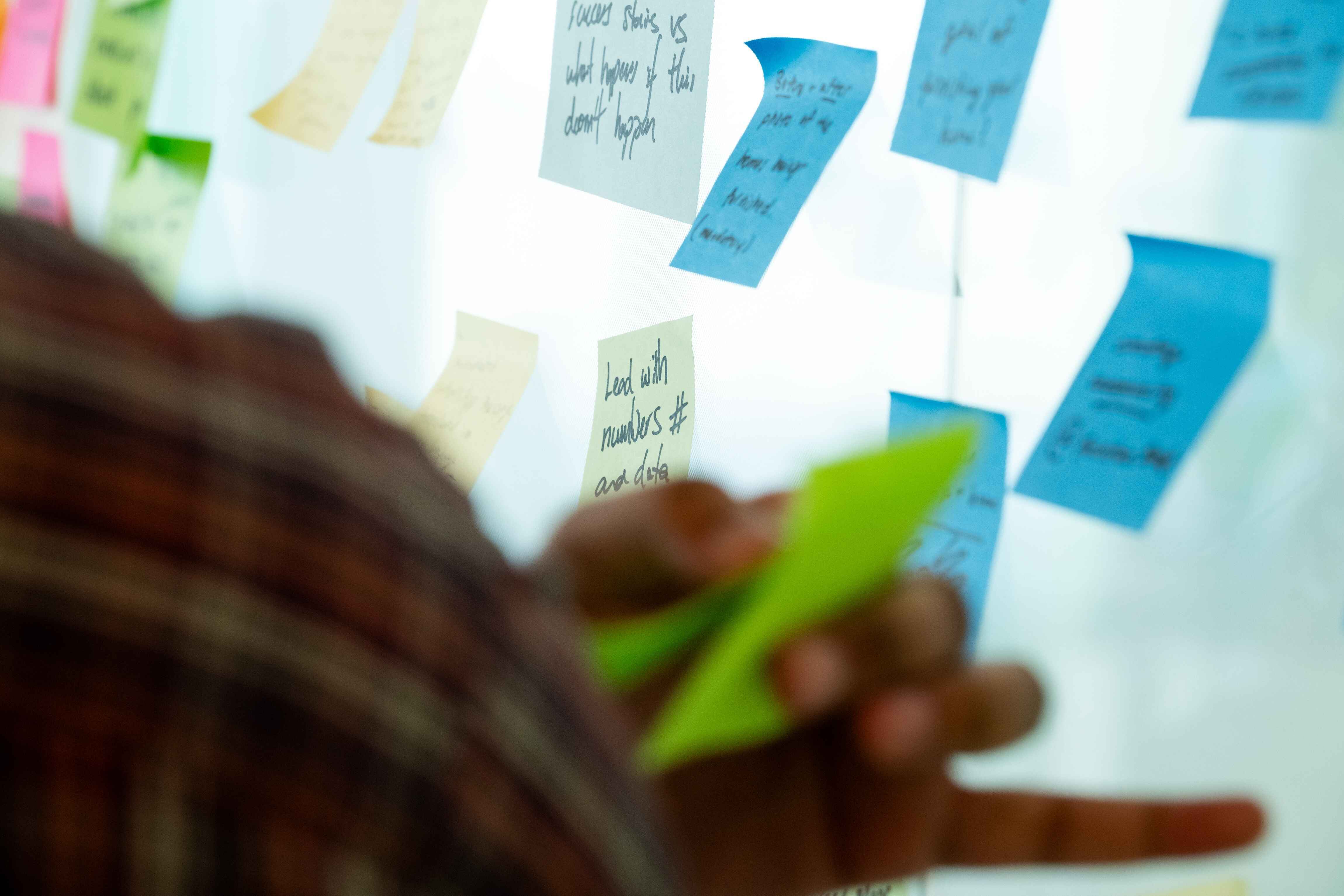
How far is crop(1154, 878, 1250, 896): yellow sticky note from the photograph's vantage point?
62 centimetres

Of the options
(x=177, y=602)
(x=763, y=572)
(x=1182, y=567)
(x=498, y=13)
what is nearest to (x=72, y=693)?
(x=177, y=602)

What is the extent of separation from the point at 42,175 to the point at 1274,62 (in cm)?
165

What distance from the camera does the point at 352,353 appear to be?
47.6 inches

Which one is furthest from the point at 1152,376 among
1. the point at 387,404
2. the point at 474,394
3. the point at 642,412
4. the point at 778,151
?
the point at 387,404

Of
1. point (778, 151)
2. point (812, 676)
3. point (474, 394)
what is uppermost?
point (778, 151)

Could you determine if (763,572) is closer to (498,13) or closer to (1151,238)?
(1151,238)

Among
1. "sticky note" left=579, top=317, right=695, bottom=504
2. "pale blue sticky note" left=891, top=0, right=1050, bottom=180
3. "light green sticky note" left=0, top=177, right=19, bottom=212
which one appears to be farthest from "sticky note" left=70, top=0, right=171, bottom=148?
"pale blue sticky note" left=891, top=0, right=1050, bottom=180

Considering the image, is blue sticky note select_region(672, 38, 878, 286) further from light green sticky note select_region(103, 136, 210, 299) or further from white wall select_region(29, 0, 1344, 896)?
light green sticky note select_region(103, 136, 210, 299)

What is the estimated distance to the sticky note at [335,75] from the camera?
3.89 ft

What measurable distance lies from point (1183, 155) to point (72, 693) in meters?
0.58

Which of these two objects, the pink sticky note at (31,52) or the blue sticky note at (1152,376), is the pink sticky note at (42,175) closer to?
the pink sticky note at (31,52)

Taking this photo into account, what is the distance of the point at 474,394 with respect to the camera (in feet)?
3.57

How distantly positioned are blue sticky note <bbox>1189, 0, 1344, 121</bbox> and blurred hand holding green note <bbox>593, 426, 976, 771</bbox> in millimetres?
360

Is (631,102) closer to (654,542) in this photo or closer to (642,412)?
(642,412)
